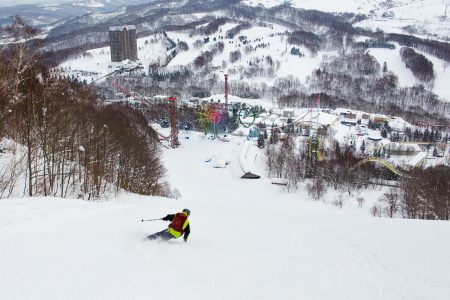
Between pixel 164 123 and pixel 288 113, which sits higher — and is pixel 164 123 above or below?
above

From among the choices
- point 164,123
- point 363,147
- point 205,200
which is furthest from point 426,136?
point 205,200

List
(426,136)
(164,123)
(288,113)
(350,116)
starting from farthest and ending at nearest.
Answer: (288,113)
(350,116)
(426,136)
(164,123)

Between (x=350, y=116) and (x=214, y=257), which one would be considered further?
(x=350, y=116)

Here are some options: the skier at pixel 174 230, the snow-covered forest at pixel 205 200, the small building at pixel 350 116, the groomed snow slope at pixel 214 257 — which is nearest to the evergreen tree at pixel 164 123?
the snow-covered forest at pixel 205 200

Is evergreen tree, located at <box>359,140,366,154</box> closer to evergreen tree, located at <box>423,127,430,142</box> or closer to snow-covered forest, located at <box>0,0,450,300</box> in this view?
snow-covered forest, located at <box>0,0,450,300</box>

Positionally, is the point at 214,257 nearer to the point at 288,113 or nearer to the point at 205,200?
the point at 205,200

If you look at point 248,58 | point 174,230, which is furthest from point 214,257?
point 248,58

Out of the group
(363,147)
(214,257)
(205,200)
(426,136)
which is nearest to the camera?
(214,257)

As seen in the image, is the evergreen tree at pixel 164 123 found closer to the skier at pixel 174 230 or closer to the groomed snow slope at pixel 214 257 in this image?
the groomed snow slope at pixel 214 257

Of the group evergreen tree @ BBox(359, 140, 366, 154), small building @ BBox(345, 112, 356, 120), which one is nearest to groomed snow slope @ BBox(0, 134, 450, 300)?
evergreen tree @ BBox(359, 140, 366, 154)

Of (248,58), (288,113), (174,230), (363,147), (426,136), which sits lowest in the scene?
(426,136)

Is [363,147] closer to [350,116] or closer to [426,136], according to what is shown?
[426,136]
